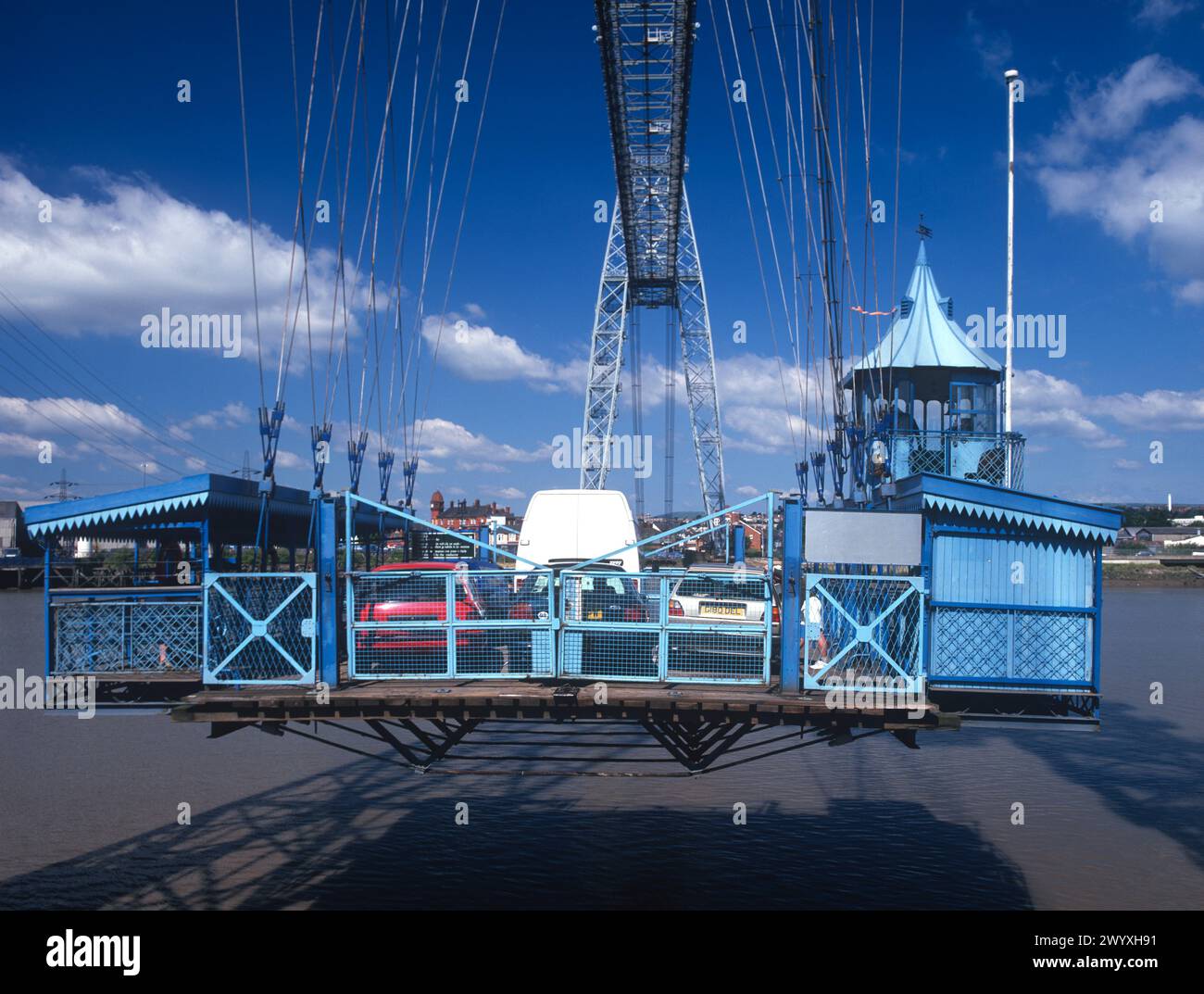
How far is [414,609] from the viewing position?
29.5 ft

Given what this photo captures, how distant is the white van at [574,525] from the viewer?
52.0 ft

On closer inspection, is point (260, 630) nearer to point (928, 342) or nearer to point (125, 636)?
point (125, 636)

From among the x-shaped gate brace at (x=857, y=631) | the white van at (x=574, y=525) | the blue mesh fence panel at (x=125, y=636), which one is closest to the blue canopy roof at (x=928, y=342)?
the white van at (x=574, y=525)

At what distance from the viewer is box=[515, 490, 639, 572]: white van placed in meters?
15.8

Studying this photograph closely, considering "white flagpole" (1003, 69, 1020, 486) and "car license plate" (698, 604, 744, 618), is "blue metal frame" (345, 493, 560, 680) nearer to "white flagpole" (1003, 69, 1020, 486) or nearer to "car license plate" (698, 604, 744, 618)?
"car license plate" (698, 604, 744, 618)

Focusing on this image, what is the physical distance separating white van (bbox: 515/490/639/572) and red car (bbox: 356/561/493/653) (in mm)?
6534

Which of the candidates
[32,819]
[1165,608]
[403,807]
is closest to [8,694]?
[32,819]

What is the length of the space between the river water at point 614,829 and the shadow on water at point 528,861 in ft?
0.16

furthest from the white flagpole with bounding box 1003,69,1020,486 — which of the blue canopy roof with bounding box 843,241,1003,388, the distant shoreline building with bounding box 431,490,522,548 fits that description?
the distant shoreline building with bounding box 431,490,522,548

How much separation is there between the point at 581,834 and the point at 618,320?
101ft

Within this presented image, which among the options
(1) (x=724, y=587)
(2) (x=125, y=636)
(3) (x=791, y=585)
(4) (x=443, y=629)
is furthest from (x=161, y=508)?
(1) (x=724, y=587)

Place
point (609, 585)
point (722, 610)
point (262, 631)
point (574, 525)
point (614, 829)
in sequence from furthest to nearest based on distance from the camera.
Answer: point (574, 525), point (614, 829), point (722, 610), point (609, 585), point (262, 631)

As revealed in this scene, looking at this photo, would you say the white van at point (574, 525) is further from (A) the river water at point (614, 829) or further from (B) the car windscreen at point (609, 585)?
(B) the car windscreen at point (609, 585)

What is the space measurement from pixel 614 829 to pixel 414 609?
795 cm
